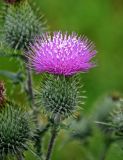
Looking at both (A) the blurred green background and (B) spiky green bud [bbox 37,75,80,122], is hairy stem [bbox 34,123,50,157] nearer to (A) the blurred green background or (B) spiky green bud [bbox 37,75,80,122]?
(B) spiky green bud [bbox 37,75,80,122]

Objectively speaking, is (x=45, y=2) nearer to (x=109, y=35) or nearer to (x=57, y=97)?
(x=109, y=35)

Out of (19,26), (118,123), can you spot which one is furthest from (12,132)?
(19,26)

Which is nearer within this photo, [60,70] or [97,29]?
[60,70]

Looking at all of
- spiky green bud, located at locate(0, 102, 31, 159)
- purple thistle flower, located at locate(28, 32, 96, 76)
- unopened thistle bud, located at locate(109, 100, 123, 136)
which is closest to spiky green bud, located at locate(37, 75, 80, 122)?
purple thistle flower, located at locate(28, 32, 96, 76)

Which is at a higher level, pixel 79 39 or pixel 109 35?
pixel 109 35

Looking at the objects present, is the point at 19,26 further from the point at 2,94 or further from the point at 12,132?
the point at 12,132

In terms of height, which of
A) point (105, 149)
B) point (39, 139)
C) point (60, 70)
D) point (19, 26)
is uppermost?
point (19, 26)

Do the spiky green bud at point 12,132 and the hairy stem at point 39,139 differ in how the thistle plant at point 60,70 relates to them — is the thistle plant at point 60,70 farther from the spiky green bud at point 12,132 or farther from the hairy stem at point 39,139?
the spiky green bud at point 12,132

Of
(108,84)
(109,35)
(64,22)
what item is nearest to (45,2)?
(64,22)
